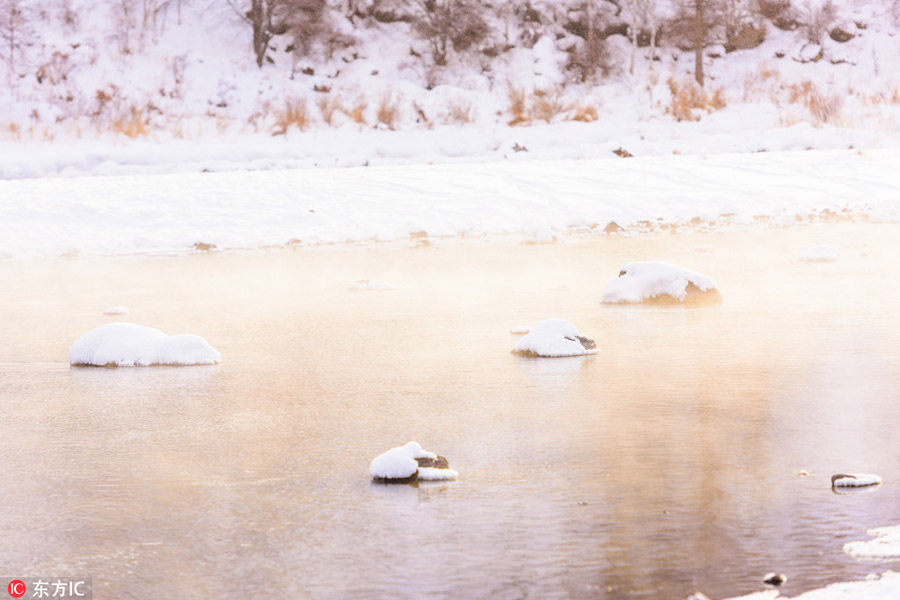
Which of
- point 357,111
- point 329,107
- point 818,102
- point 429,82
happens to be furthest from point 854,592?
point 429,82

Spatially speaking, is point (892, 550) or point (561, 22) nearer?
point (892, 550)

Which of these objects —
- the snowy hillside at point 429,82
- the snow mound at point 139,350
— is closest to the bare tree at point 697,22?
the snowy hillside at point 429,82

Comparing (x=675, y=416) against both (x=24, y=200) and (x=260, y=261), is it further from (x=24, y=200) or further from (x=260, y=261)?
(x=24, y=200)

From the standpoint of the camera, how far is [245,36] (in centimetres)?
2741

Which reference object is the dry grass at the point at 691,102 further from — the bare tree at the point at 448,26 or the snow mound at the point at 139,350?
the snow mound at the point at 139,350

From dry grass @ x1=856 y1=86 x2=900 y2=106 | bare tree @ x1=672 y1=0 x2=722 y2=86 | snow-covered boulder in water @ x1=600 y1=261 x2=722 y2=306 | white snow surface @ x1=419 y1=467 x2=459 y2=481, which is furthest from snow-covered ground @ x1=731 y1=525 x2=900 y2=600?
bare tree @ x1=672 y1=0 x2=722 y2=86

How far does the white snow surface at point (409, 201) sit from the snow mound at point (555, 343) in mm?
6301

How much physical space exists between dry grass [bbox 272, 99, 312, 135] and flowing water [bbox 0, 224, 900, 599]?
534 inches

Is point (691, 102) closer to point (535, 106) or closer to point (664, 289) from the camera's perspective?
point (535, 106)

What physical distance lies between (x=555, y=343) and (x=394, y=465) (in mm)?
2147

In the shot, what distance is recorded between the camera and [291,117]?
845 inches

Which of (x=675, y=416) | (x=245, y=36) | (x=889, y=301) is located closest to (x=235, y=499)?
(x=675, y=416)

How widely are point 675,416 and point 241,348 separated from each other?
2.45 metres

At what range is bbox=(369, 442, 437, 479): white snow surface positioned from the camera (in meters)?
3.45
